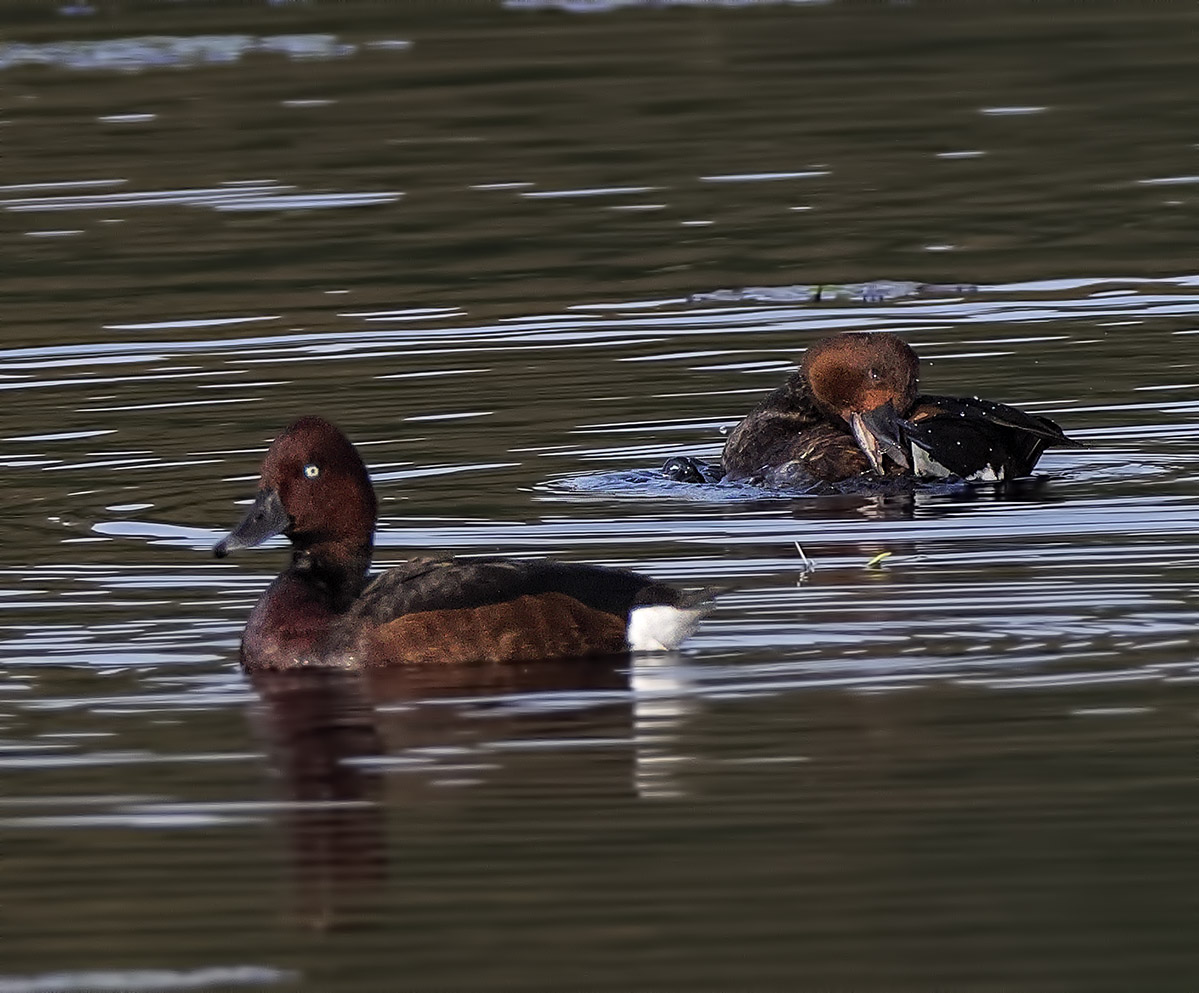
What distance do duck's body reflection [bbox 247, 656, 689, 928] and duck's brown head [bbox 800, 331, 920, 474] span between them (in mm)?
3691

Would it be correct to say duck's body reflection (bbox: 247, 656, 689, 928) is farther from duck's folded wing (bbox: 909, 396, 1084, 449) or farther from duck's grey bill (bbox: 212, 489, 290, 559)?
duck's folded wing (bbox: 909, 396, 1084, 449)

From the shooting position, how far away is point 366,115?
26172mm

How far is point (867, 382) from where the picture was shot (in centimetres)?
1257

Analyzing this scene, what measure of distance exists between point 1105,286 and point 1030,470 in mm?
4468

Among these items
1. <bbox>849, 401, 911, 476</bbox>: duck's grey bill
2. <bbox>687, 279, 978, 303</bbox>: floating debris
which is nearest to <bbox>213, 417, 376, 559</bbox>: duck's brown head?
<bbox>849, 401, 911, 476</bbox>: duck's grey bill

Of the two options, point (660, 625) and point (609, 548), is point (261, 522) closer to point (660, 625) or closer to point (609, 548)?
point (660, 625)

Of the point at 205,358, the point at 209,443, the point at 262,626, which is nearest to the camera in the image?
the point at 262,626

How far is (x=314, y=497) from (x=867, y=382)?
3770mm

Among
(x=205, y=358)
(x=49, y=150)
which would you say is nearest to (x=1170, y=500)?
(x=205, y=358)

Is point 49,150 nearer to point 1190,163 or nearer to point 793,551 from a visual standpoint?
point 1190,163

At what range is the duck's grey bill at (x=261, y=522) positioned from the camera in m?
9.59

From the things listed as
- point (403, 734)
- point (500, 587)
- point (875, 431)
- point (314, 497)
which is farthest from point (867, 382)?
point (403, 734)

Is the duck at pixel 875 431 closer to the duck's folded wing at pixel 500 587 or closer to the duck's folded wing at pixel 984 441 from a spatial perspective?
the duck's folded wing at pixel 984 441

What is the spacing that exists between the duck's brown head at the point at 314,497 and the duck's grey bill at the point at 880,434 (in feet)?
11.3
